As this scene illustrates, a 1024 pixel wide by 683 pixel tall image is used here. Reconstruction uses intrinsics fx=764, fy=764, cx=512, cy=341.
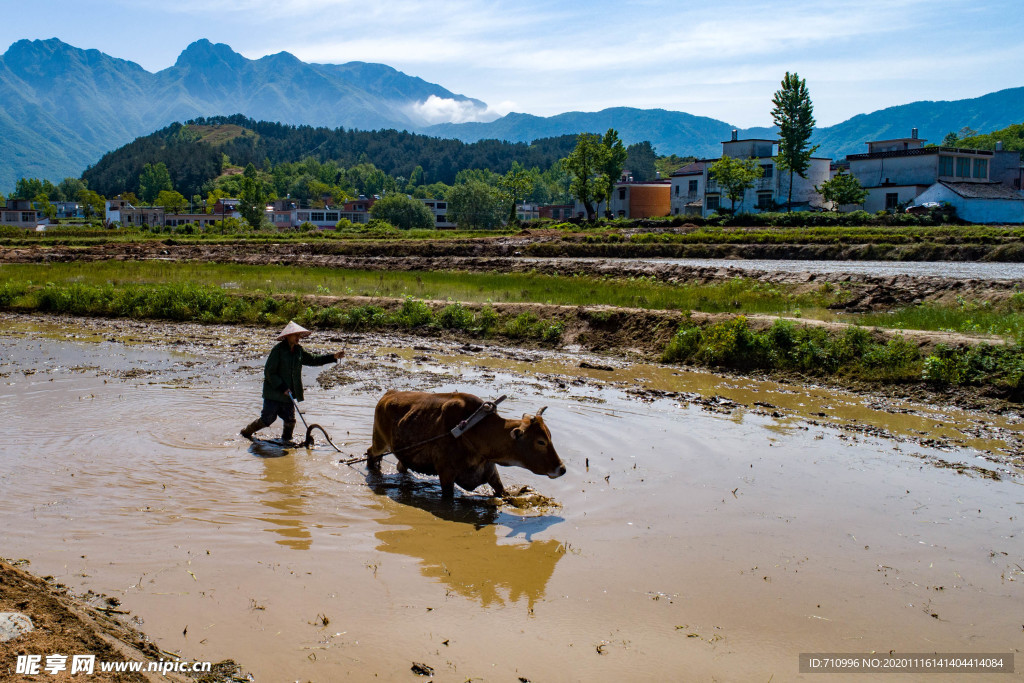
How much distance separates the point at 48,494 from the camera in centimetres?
827

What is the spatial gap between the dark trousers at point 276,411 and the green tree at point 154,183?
200044 mm

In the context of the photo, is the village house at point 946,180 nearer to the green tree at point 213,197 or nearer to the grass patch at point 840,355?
the grass patch at point 840,355

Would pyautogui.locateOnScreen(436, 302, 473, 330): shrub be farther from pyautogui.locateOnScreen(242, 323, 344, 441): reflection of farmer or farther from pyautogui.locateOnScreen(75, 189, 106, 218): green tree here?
pyautogui.locateOnScreen(75, 189, 106, 218): green tree

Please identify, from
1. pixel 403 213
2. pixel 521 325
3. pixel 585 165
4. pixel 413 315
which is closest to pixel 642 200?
pixel 585 165

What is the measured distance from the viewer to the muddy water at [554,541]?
561 centimetres

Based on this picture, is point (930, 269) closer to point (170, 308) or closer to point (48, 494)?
point (170, 308)

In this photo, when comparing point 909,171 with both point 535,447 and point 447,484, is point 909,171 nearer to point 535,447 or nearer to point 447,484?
point 535,447

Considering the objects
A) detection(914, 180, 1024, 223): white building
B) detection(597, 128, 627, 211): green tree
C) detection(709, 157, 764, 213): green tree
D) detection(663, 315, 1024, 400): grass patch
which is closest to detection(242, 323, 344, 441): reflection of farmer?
detection(663, 315, 1024, 400): grass patch

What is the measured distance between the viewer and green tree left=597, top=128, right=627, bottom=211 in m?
85.7

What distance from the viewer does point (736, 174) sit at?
2793 inches

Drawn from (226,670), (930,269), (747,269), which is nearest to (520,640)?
(226,670)

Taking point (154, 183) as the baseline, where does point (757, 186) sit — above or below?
below

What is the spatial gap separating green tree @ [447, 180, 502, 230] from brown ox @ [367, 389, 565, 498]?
4081 inches

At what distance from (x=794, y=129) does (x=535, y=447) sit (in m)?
70.2
